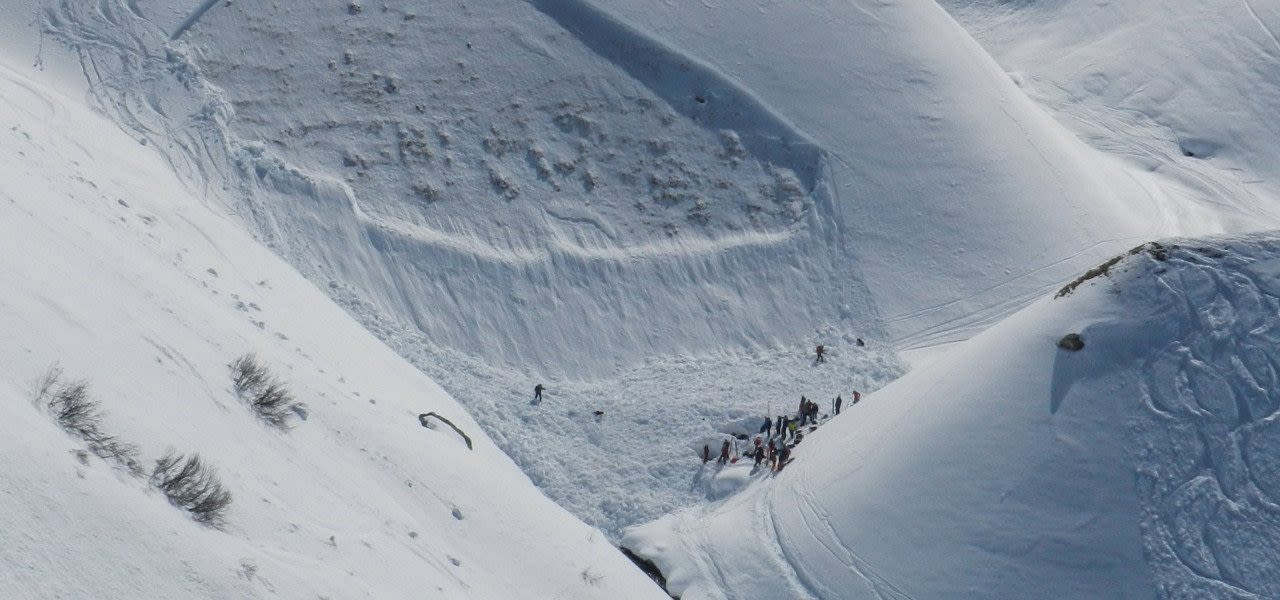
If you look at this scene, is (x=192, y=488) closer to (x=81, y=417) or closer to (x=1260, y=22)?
(x=81, y=417)

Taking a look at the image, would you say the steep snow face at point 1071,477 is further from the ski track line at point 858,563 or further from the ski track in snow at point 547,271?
the ski track in snow at point 547,271

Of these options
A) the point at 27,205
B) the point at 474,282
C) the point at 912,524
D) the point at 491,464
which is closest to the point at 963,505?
the point at 912,524

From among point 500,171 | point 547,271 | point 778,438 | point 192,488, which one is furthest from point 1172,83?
point 192,488

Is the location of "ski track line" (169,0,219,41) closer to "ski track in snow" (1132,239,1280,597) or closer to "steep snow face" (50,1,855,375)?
"steep snow face" (50,1,855,375)

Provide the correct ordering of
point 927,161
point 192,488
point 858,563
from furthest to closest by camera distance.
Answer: point 927,161 → point 858,563 → point 192,488

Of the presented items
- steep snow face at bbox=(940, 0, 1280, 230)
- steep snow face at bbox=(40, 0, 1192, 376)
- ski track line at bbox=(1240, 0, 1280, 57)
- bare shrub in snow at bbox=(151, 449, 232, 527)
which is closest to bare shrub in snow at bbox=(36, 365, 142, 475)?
bare shrub in snow at bbox=(151, 449, 232, 527)

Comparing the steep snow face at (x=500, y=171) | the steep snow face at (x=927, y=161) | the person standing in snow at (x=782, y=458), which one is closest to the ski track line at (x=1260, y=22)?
the steep snow face at (x=927, y=161)

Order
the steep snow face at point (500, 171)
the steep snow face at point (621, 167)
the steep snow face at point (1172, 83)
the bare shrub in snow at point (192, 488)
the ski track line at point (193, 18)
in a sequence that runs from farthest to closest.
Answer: the steep snow face at point (1172, 83), the ski track line at point (193, 18), the steep snow face at point (621, 167), the steep snow face at point (500, 171), the bare shrub in snow at point (192, 488)
